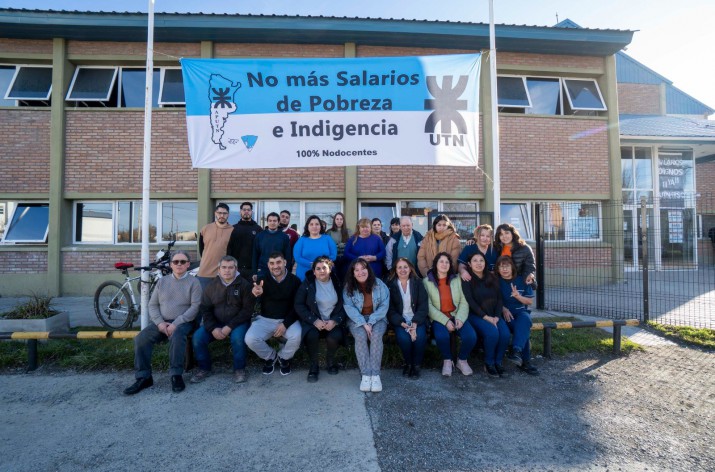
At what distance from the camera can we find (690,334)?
5.40m

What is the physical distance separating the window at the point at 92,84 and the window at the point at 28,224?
2.93 m

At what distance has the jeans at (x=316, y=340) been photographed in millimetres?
4195

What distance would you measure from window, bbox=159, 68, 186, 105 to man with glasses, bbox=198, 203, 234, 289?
18.4 ft

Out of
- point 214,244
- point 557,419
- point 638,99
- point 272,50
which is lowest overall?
point 557,419

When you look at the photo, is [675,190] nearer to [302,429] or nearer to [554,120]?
[554,120]

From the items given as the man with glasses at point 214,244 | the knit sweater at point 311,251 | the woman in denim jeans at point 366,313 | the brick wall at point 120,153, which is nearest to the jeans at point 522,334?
the woman in denim jeans at point 366,313

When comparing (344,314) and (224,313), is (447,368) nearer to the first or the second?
(344,314)

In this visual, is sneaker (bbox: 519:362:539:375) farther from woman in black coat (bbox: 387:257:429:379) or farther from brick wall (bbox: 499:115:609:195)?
brick wall (bbox: 499:115:609:195)

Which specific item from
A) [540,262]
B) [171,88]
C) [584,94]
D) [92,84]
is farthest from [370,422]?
[584,94]

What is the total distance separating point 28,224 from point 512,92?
13218mm

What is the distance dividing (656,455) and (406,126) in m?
4.36

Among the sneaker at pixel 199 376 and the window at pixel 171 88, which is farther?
the window at pixel 171 88

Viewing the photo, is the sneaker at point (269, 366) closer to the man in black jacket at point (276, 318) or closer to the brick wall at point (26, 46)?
the man in black jacket at point (276, 318)

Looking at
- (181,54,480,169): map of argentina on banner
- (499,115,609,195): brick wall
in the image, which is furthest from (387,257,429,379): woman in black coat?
Result: (499,115,609,195): brick wall
